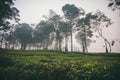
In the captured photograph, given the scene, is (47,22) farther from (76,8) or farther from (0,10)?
(0,10)

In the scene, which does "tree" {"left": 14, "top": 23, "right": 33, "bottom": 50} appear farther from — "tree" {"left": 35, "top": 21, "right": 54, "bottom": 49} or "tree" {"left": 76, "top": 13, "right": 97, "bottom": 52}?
"tree" {"left": 76, "top": 13, "right": 97, "bottom": 52}

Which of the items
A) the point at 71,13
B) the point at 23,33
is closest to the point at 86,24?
the point at 71,13

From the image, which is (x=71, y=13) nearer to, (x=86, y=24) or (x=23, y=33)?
(x=86, y=24)

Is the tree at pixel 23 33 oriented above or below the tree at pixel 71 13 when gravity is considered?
below

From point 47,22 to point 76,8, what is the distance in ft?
51.5

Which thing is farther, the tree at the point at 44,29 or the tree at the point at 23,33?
the tree at the point at 23,33

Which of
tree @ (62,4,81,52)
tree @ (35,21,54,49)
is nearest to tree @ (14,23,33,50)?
tree @ (35,21,54,49)

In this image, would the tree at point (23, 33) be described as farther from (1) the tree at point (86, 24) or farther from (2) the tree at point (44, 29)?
(1) the tree at point (86, 24)

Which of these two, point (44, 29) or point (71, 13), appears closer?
point (71, 13)

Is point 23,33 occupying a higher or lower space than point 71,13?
lower

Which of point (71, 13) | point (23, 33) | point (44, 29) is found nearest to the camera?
point (71, 13)

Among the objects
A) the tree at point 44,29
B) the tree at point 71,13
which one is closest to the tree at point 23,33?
the tree at point 44,29

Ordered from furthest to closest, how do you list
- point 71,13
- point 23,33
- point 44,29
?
point 23,33 → point 44,29 → point 71,13

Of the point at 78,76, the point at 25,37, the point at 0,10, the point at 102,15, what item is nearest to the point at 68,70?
the point at 78,76
